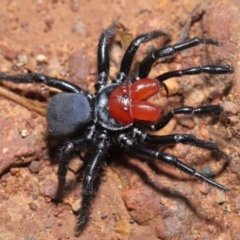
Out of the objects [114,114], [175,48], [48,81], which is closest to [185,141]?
[114,114]

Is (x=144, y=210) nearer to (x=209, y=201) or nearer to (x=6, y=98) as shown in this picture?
(x=209, y=201)

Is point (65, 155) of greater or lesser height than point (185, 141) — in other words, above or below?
below

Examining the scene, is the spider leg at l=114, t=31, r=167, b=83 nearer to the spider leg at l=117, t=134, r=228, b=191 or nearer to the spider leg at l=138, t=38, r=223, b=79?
the spider leg at l=138, t=38, r=223, b=79

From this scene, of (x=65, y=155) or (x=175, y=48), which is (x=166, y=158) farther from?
(x=175, y=48)

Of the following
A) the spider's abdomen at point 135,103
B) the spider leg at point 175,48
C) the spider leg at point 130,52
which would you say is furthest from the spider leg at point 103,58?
the spider leg at point 175,48

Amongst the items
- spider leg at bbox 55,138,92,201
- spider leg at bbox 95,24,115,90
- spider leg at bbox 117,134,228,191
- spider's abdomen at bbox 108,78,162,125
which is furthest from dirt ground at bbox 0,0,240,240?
spider's abdomen at bbox 108,78,162,125

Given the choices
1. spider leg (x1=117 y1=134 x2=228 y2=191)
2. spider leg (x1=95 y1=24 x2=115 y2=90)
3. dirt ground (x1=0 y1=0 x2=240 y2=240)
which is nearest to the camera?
spider leg (x1=117 y1=134 x2=228 y2=191)

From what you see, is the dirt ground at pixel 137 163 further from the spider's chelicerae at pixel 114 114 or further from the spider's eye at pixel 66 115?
the spider's eye at pixel 66 115
